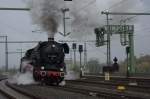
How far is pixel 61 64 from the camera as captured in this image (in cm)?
3653

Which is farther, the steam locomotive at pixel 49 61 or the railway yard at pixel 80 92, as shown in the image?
the steam locomotive at pixel 49 61

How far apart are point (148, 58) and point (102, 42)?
202 feet

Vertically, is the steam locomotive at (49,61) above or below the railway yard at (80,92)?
above

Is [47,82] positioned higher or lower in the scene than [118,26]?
lower

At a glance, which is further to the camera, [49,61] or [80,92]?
[49,61]

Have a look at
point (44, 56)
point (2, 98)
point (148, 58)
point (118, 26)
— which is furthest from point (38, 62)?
point (148, 58)

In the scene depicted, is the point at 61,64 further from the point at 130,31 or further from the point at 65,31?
the point at 130,31

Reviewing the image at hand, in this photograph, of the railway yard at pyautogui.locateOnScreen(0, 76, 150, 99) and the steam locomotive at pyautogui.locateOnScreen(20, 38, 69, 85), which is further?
the steam locomotive at pyautogui.locateOnScreen(20, 38, 69, 85)

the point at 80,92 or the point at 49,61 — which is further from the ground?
the point at 49,61

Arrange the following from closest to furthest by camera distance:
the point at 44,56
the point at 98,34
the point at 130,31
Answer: the point at 44,56
the point at 98,34
the point at 130,31

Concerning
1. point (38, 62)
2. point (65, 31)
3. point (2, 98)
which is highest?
point (65, 31)

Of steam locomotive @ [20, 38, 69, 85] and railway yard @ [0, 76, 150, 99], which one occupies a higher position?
steam locomotive @ [20, 38, 69, 85]

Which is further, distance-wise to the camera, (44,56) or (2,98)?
(44,56)

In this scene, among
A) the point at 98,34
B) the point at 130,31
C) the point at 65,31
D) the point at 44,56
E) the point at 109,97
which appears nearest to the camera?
the point at 109,97
